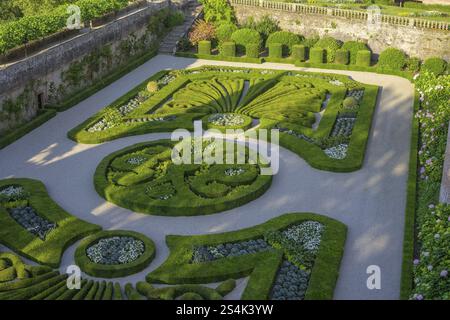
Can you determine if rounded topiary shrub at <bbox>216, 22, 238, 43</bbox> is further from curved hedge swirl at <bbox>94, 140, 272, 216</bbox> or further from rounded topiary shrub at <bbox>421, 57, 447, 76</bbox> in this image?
curved hedge swirl at <bbox>94, 140, 272, 216</bbox>

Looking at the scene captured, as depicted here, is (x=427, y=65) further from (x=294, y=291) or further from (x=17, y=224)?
(x=17, y=224)

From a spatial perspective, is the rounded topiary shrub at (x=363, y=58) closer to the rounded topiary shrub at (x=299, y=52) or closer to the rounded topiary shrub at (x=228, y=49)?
the rounded topiary shrub at (x=299, y=52)

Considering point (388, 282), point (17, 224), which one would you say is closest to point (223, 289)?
point (388, 282)

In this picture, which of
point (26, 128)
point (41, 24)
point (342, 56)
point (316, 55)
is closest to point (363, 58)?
point (342, 56)

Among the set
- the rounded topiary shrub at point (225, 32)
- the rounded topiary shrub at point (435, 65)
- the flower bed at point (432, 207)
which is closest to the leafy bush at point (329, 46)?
the rounded topiary shrub at point (435, 65)

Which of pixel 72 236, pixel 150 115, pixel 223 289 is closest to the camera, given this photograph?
pixel 223 289
